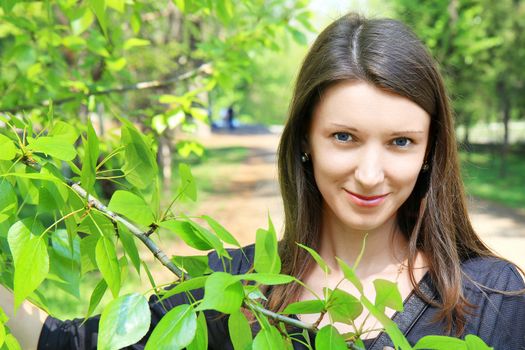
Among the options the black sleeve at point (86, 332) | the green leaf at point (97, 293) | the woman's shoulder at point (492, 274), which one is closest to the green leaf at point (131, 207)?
the green leaf at point (97, 293)

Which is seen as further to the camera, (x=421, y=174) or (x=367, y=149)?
(x=421, y=174)

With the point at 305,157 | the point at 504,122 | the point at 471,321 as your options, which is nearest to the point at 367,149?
the point at 305,157

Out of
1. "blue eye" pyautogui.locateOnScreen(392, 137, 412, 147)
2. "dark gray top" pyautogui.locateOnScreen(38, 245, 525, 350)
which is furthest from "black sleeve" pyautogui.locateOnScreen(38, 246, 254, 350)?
"blue eye" pyautogui.locateOnScreen(392, 137, 412, 147)

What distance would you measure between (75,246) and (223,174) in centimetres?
1557

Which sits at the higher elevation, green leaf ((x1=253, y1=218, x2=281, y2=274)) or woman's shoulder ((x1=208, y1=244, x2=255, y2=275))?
green leaf ((x1=253, y1=218, x2=281, y2=274))

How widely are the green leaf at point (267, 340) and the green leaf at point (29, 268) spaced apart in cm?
25

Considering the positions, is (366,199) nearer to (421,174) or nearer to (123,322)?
(421,174)

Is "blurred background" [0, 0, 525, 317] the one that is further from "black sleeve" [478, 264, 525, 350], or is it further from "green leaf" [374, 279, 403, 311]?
"black sleeve" [478, 264, 525, 350]

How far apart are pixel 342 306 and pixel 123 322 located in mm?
245

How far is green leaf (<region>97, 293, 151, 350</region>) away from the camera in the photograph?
69 cm

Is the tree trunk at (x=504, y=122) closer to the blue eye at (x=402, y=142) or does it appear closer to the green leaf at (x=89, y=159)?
the blue eye at (x=402, y=142)

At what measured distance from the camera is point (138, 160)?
891mm

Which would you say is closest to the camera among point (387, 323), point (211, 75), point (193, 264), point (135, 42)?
point (387, 323)

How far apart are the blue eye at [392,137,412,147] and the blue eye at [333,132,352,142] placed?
0.31 ft
